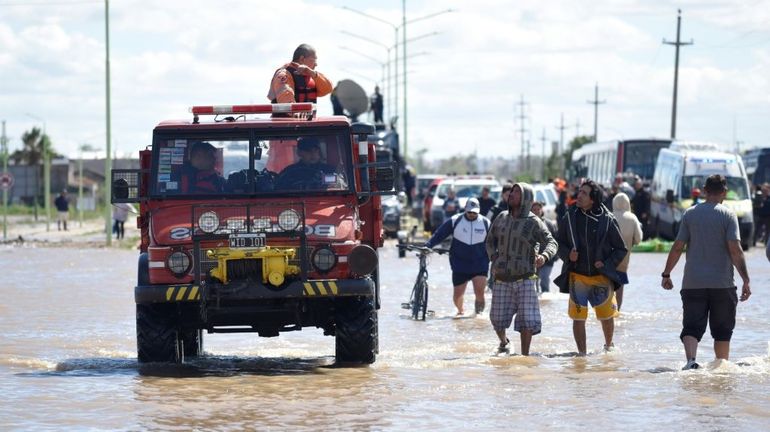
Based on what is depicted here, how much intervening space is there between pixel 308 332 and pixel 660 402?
757 cm

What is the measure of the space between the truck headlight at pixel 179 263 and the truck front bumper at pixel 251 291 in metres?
0.16

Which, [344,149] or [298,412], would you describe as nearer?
[298,412]

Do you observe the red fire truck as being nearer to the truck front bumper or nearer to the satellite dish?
the truck front bumper

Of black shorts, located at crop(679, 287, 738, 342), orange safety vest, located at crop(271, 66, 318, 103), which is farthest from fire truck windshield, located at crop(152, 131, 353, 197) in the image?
black shorts, located at crop(679, 287, 738, 342)

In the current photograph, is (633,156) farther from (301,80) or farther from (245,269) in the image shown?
(245,269)

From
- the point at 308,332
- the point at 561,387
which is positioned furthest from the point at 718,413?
the point at 308,332

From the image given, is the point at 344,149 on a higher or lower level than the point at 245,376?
higher

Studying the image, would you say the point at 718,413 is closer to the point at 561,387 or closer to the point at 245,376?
the point at 561,387

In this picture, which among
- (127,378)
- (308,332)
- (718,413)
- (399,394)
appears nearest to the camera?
(718,413)

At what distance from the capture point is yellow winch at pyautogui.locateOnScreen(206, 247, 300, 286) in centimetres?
1351

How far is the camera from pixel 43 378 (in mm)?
13773

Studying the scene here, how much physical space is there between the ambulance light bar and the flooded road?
2.31 metres

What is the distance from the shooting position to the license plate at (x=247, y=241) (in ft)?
44.4

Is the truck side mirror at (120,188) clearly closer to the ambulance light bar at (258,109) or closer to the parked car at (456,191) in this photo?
the ambulance light bar at (258,109)
